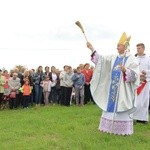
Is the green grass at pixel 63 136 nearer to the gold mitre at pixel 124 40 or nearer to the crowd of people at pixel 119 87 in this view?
the crowd of people at pixel 119 87

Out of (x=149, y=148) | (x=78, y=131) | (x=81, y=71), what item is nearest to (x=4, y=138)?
(x=78, y=131)

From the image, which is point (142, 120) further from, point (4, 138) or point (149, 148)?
point (4, 138)

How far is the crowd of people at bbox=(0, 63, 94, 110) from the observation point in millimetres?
16562

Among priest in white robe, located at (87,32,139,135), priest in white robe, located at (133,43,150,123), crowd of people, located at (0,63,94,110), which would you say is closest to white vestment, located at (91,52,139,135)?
priest in white robe, located at (87,32,139,135)

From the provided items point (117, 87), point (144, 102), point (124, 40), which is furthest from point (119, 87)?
point (144, 102)

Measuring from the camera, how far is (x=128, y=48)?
1023 cm

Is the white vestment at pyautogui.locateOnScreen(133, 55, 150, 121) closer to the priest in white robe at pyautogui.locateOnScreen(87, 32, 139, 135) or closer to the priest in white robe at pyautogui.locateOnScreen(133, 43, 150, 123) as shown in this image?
the priest in white robe at pyautogui.locateOnScreen(133, 43, 150, 123)

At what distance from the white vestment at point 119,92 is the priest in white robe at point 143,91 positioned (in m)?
1.42

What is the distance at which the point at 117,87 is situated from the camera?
10.0m

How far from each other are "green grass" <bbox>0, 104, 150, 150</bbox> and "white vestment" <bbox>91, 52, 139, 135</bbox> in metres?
0.31

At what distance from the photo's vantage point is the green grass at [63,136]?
27.8ft

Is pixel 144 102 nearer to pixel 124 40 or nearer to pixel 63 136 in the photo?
pixel 124 40

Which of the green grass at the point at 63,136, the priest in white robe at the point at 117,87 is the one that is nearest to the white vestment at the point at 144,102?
the green grass at the point at 63,136

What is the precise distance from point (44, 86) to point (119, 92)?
7974mm
